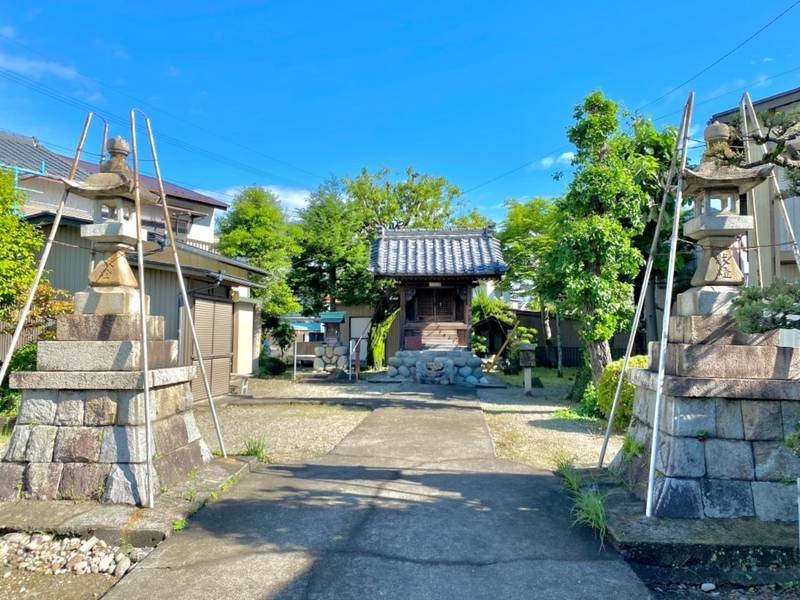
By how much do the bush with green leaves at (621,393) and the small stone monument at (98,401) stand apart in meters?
5.99

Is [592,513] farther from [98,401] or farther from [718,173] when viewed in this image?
[98,401]

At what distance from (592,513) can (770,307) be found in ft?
5.99

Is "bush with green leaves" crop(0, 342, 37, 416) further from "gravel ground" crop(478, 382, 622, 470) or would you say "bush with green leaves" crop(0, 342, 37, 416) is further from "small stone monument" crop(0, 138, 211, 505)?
"gravel ground" crop(478, 382, 622, 470)

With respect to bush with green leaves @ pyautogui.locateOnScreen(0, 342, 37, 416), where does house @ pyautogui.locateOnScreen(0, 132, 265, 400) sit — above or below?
above

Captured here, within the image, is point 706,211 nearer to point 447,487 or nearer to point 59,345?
point 447,487

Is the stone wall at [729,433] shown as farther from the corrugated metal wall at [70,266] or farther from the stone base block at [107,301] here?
the corrugated metal wall at [70,266]

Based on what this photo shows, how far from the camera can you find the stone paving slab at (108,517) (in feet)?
11.3

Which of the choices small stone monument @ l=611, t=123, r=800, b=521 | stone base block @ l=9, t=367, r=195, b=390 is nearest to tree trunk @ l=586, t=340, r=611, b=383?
small stone monument @ l=611, t=123, r=800, b=521

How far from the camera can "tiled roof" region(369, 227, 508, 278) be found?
15395 mm

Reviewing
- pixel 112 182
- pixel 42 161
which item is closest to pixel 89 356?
pixel 112 182

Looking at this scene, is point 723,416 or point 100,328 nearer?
point 723,416

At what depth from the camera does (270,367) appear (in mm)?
17656

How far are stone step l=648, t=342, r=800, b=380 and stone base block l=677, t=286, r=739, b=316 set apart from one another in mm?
335

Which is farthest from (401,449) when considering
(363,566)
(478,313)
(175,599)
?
(478,313)
